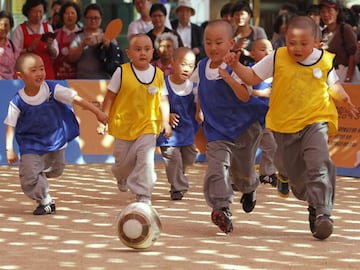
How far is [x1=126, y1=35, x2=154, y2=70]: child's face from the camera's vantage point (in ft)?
34.3

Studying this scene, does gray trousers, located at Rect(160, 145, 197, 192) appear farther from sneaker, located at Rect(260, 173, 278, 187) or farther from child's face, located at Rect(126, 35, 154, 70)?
child's face, located at Rect(126, 35, 154, 70)

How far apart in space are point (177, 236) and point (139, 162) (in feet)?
4.79

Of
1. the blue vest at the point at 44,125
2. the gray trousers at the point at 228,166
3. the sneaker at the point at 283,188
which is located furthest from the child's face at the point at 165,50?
the gray trousers at the point at 228,166

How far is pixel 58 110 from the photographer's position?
10516 mm

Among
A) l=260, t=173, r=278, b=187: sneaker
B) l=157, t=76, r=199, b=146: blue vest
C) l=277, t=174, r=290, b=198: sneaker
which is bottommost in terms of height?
l=260, t=173, r=278, b=187: sneaker

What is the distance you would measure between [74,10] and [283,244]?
7176mm

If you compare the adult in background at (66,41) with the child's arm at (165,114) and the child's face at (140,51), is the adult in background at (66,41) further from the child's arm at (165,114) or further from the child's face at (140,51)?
the child's arm at (165,114)

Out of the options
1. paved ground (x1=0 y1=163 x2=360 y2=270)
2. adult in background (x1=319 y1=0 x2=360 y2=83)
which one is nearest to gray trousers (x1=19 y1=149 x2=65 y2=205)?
paved ground (x1=0 y1=163 x2=360 y2=270)

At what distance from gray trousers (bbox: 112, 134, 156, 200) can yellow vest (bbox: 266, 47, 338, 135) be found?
167 cm

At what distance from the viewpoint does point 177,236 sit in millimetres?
9023

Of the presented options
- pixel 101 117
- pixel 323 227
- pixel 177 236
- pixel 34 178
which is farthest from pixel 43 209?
pixel 323 227

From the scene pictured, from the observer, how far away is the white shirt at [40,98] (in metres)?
10.4

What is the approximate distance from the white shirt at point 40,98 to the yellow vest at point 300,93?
6.94 feet

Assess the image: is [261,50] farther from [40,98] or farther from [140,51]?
[40,98]
